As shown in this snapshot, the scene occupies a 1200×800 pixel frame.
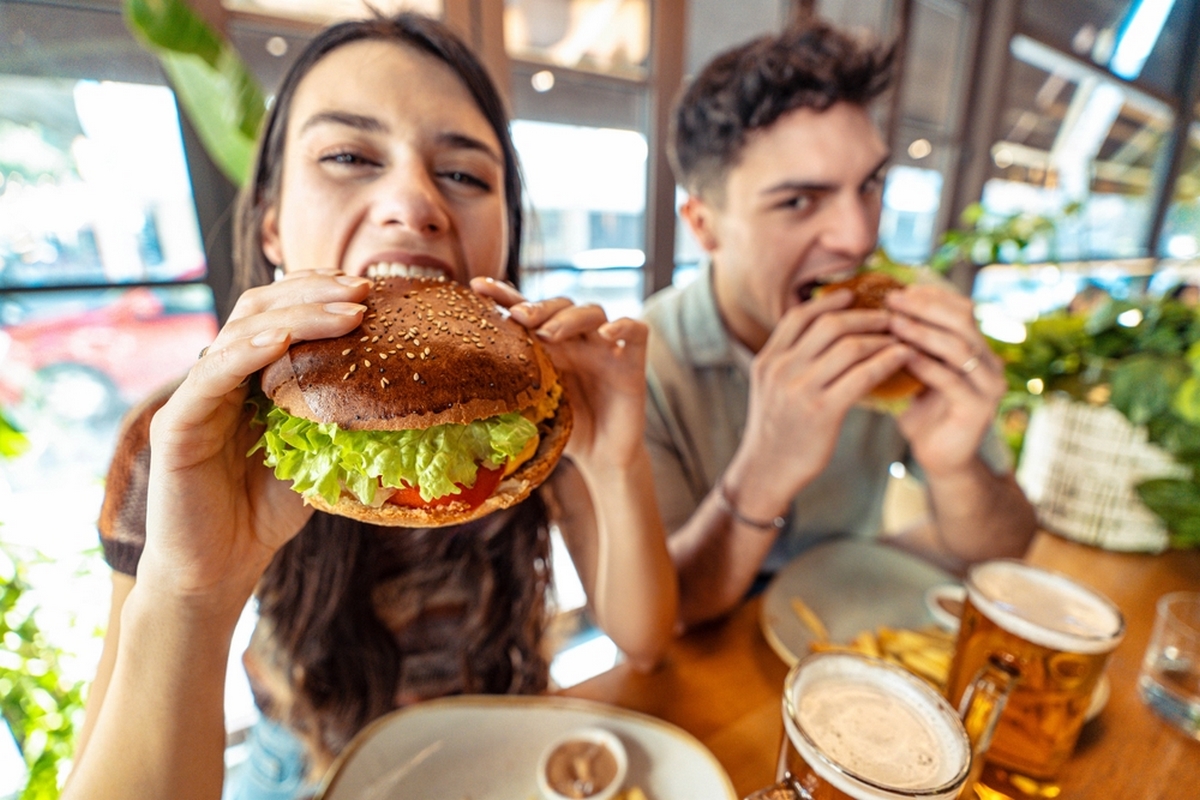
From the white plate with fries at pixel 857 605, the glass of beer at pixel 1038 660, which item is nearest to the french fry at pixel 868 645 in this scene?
the white plate with fries at pixel 857 605

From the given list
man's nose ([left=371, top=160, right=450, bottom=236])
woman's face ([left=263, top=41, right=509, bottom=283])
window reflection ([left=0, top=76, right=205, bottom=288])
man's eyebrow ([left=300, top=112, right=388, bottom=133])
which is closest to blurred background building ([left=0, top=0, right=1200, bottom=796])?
window reflection ([left=0, top=76, right=205, bottom=288])

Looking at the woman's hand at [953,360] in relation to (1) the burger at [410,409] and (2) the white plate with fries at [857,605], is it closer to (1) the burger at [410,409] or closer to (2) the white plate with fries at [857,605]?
(2) the white plate with fries at [857,605]

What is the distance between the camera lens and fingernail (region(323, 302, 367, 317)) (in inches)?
28.1

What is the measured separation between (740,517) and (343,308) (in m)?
1.17

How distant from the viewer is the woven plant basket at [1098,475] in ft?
5.47

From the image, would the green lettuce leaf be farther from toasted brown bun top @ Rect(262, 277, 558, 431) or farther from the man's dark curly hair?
the man's dark curly hair

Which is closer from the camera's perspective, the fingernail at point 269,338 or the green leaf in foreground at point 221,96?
the fingernail at point 269,338

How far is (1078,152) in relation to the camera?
738 centimetres

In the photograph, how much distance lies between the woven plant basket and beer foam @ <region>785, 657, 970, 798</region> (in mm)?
1408

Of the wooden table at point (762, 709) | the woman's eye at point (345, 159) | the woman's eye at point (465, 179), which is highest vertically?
the woman's eye at point (345, 159)

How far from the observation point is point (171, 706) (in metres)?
0.80

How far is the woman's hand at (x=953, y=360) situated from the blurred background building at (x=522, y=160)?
3.47 feet

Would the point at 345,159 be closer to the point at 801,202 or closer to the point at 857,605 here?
the point at 801,202

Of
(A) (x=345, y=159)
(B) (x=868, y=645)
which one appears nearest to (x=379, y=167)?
(A) (x=345, y=159)
